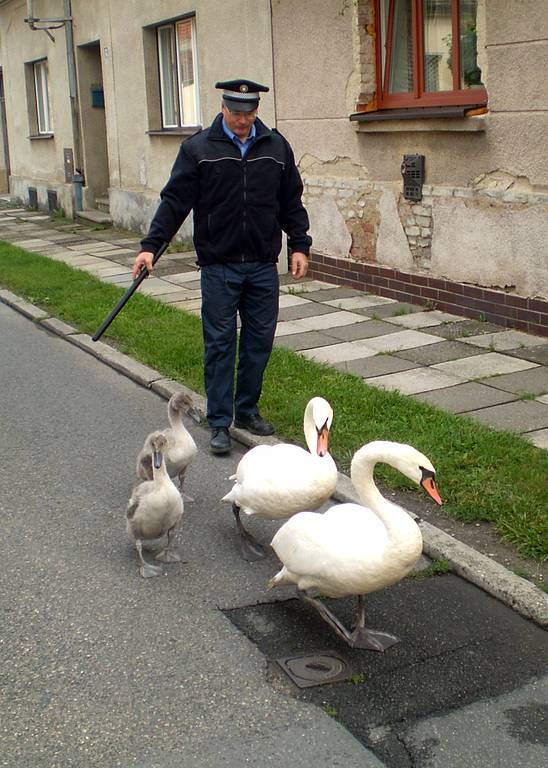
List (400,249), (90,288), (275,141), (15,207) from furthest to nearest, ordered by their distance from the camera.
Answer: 1. (15,207)
2. (90,288)
3. (400,249)
4. (275,141)

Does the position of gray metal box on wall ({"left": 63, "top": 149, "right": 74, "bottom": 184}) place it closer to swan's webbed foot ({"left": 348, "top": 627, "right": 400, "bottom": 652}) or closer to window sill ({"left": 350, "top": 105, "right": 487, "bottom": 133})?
window sill ({"left": 350, "top": 105, "right": 487, "bottom": 133})

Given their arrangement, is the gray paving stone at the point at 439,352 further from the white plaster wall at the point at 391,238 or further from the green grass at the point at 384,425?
the white plaster wall at the point at 391,238

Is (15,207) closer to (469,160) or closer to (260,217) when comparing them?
(469,160)

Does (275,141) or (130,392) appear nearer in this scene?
(275,141)

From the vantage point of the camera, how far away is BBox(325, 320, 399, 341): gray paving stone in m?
9.30

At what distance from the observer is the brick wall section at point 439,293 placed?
9.09m

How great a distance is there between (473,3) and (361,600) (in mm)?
6996

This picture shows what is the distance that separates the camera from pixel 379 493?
417 cm

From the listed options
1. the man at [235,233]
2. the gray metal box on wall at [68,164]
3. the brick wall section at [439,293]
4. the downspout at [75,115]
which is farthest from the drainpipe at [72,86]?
the man at [235,233]

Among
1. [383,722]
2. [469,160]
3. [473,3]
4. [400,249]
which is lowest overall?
[383,722]

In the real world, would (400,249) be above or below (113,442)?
above

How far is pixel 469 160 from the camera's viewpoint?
9.52 metres

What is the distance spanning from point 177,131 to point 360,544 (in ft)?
41.6

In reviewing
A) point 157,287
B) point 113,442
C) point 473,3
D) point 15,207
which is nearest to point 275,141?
point 113,442
